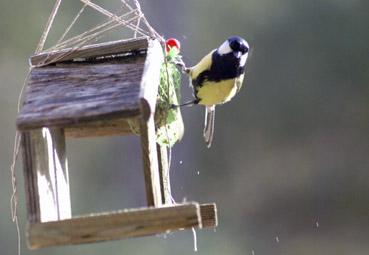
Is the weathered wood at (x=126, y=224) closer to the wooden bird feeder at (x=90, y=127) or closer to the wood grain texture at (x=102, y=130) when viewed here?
the wooden bird feeder at (x=90, y=127)

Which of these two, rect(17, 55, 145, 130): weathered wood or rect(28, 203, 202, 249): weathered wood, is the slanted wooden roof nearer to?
rect(17, 55, 145, 130): weathered wood

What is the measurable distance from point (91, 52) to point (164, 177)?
0.73 ft

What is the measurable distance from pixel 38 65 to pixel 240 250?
77.8 inches

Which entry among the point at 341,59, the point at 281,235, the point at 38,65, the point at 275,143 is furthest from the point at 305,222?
the point at 38,65

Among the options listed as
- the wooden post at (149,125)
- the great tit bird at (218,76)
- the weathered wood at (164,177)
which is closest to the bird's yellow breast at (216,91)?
the great tit bird at (218,76)

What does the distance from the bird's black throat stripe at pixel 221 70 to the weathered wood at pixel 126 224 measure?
1.31 ft

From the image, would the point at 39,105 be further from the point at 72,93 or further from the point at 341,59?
the point at 341,59

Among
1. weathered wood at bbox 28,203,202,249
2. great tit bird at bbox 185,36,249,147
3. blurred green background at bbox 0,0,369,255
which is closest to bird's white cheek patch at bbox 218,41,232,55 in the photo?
great tit bird at bbox 185,36,249,147

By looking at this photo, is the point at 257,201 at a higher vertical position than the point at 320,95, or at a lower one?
lower

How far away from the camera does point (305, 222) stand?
3.02 m

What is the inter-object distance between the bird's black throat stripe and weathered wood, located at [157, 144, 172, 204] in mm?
121

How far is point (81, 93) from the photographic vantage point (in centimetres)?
105

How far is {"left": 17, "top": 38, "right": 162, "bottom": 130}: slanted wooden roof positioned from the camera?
98 centimetres

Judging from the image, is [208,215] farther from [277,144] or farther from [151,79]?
→ [277,144]
